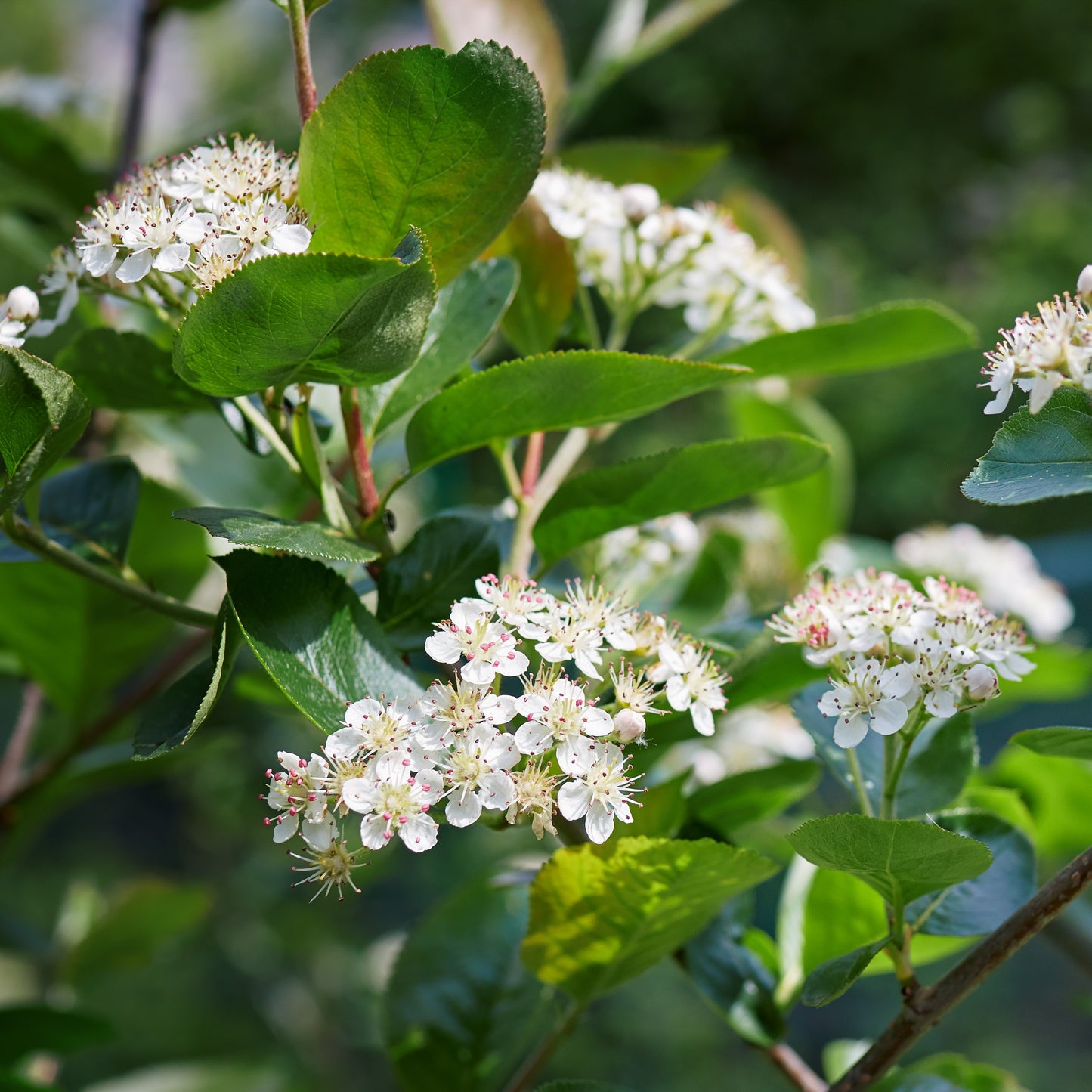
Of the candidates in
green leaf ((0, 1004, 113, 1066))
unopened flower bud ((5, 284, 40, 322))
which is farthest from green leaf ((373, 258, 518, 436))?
green leaf ((0, 1004, 113, 1066))

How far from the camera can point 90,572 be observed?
0.40 meters

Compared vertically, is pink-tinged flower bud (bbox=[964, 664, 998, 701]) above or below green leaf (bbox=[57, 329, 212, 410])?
below

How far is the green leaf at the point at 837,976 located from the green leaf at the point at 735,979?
0.08 meters

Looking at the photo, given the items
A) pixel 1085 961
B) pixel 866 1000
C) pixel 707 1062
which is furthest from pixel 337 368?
pixel 866 1000

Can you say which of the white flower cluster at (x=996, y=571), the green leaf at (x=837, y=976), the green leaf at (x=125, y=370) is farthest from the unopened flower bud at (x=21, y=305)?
the white flower cluster at (x=996, y=571)

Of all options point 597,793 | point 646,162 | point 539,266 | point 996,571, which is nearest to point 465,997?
point 597,793

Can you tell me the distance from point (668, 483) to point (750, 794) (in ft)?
0.53

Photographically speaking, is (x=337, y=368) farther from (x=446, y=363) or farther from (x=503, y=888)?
(x=503, y=888)

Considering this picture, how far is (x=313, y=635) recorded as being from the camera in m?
0.36

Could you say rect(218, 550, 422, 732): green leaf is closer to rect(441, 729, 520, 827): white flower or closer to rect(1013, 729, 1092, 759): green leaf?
rect(441, 729, 520, 827): white flower

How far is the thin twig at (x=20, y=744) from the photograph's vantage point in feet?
2.21

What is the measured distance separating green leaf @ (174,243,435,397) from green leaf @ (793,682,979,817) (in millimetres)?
219

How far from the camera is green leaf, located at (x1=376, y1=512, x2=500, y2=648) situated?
16.7 inches

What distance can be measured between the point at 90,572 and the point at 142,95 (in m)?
0.54
